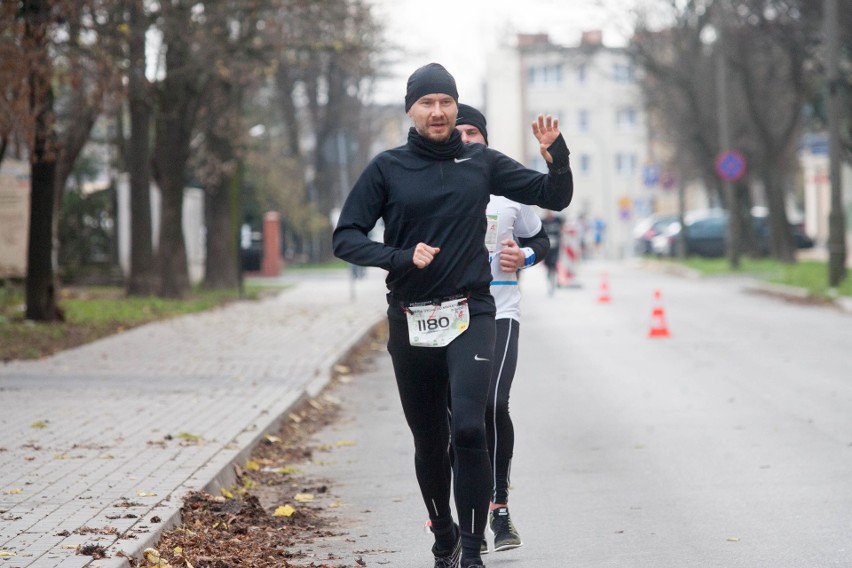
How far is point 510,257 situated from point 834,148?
819 inches

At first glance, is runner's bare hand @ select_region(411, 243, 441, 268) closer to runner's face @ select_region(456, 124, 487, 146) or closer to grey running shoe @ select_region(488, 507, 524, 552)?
runner's face @ select_region(456, 124, 487, 146)

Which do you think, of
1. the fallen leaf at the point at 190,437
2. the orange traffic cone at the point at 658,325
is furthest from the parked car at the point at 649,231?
the fallen leaf at the point at 190,437

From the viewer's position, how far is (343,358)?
15930 millimetres

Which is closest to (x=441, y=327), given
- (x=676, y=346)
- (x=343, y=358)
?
(x=343, y=358)

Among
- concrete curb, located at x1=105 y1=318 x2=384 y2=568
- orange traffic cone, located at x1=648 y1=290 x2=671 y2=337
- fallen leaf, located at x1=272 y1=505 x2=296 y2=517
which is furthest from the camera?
orange traffic cone, located at x1=648 y1=290 x2=671 y2=337

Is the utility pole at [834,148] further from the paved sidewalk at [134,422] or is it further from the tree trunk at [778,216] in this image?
the tree trunk at [778,216]

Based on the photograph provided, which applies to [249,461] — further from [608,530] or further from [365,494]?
[608,530]

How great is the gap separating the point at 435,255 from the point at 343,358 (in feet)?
34.2

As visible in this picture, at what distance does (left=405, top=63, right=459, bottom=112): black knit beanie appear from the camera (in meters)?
5.61

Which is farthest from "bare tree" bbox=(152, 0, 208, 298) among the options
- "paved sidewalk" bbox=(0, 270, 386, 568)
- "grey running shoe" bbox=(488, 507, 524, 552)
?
"grey running shoe" bbox=(488, 507, 524, 552)

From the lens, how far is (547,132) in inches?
223

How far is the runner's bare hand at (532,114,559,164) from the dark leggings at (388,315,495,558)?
646 millimetres

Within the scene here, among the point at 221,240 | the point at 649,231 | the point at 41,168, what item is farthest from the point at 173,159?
the point at 649,231

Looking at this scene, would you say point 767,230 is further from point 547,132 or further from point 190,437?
point 547,132
